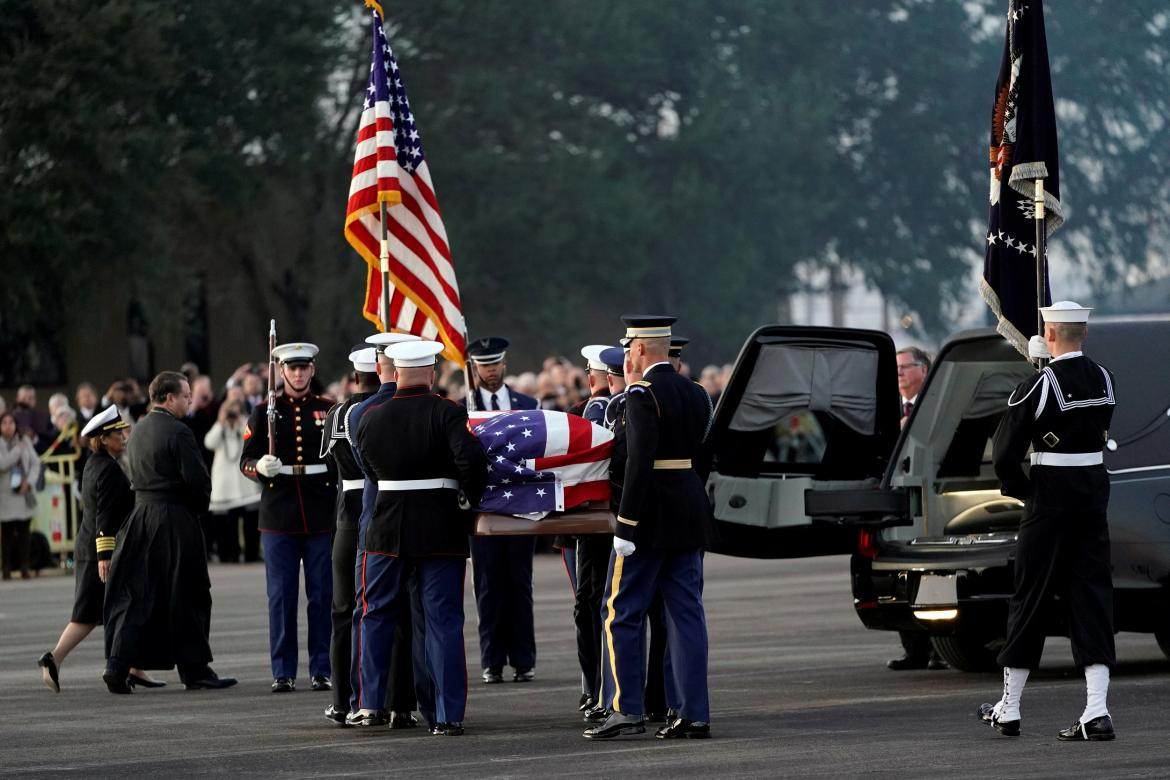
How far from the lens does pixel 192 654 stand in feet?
46.6

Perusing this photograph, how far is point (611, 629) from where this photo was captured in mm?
11203

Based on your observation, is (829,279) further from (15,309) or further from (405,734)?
(405,734)

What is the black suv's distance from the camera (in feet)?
41.9

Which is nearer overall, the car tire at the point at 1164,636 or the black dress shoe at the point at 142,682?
the car tire at the point at 1164,636

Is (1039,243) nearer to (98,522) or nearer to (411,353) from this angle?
(411,353)

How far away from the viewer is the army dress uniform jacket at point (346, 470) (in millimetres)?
12820

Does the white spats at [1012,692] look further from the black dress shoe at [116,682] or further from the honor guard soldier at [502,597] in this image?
the black dress shoe at [116,682]

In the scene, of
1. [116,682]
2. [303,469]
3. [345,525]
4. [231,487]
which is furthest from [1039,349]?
[231,487]

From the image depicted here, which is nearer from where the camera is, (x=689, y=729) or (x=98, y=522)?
(x=689, y=729)

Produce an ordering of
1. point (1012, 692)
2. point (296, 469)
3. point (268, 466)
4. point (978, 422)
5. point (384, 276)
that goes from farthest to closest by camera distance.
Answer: point (384, 276) → point (296, 469) → point (268, 466) → point (978, 422) → point (1012, 692)

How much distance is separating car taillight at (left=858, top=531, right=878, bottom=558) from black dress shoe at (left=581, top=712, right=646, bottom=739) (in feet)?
8.72

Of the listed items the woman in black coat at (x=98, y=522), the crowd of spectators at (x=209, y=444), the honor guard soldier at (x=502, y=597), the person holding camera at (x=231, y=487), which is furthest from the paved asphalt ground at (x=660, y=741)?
the person holding camera at (x=231, y=487)

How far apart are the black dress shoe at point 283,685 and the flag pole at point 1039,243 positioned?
4917 millimetres

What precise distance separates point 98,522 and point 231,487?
11185 mm
